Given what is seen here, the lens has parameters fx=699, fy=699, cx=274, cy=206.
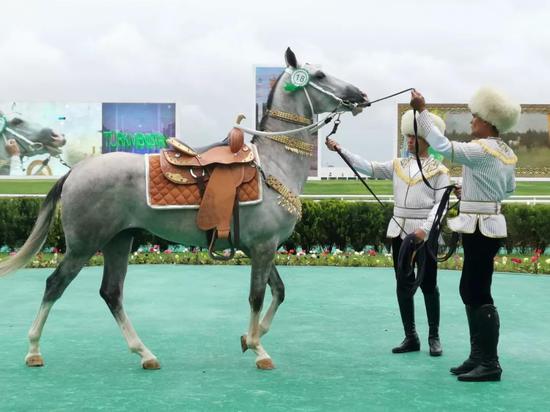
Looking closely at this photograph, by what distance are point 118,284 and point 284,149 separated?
162 centimetres

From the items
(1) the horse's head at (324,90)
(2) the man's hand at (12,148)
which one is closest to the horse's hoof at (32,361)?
(1) the horse's head at (324,90)

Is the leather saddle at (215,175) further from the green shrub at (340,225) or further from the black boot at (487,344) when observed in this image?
the green shrub at (340,225)

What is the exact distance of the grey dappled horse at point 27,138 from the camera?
161ft

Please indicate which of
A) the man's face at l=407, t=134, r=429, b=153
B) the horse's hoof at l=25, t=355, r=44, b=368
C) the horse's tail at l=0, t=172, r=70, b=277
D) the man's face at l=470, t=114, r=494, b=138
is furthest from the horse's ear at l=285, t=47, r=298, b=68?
the horse's hoof at l=25, t=355, r=44, b=368

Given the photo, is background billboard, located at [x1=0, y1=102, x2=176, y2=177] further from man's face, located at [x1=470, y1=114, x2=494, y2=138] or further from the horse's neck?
man's face, located at [x1=470, y1=114, x2=494, y2=138]

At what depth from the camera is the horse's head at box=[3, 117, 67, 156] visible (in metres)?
49.6

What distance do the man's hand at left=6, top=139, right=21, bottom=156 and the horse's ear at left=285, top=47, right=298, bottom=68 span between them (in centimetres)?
4750

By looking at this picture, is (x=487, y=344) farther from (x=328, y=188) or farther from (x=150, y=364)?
(x=328, y=188)

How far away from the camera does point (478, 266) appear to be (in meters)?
4.83

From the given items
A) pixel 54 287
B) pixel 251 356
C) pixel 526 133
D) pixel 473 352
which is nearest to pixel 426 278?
pixel 473 352

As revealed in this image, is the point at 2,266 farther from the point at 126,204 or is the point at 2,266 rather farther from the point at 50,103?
the point at 50,103

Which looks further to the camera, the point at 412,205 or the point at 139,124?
the point at 139,124

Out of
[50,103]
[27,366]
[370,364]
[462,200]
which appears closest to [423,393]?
[370,364]

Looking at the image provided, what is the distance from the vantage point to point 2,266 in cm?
534
